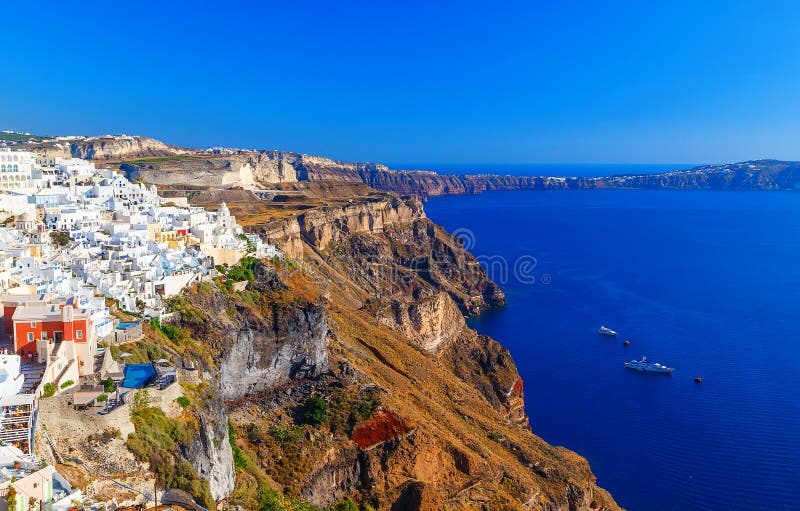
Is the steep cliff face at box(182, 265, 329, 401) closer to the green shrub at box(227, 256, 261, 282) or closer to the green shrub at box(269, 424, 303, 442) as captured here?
the green shrub at box(227, 256, 261, 282)

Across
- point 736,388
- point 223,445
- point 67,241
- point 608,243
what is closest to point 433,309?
point 736,388

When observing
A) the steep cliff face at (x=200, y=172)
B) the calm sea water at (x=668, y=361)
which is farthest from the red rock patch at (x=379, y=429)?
the steep cliff face at (x=200, y=172)

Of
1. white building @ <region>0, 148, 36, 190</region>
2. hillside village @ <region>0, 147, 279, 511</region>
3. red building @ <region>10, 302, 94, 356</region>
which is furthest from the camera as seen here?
white building @ <region>0, 148, 36, 190</region>

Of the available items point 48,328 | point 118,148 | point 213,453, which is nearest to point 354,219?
point 118,148

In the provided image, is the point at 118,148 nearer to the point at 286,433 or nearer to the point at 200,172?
the point at 200,172

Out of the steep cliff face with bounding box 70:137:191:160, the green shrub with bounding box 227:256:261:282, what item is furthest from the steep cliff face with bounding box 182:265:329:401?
the steep cliff face with bounding box 70:137:191:160
